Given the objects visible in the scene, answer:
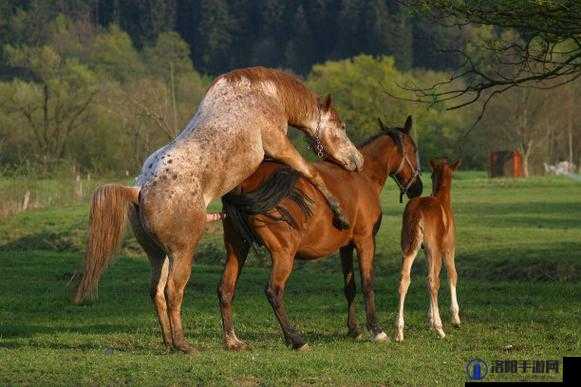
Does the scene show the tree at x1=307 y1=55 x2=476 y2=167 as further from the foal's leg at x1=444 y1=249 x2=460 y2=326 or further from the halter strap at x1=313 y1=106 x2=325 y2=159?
the halter strap at x1=313 y1=106 x2=325 y2=159

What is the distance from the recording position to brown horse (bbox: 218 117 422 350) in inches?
527

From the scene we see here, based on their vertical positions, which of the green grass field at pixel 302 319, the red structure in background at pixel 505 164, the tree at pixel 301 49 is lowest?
the red structure in background at pixel 505 164

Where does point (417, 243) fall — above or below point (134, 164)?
above

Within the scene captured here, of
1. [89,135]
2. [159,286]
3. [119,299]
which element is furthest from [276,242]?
[89,135]

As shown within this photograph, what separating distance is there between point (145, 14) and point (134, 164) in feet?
390

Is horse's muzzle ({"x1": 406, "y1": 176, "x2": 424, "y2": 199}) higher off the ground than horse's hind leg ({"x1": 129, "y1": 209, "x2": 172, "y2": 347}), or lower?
higher

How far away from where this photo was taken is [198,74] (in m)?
129

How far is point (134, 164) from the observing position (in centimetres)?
5506

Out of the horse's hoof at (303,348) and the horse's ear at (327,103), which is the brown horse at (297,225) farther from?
the horse's ear at (327,103)

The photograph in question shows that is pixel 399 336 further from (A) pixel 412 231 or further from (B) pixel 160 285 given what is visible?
(B) pixel 160 285

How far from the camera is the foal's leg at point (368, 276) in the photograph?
1412 centimetres

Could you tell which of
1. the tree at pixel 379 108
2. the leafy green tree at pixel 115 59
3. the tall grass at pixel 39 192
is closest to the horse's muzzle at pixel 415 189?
the tall grass at pixel 39 192

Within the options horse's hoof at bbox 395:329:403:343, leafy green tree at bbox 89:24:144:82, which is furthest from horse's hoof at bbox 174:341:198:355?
leafy green tree at bbox 89:24:144:82

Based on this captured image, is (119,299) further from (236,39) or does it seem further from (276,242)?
(236,39)
